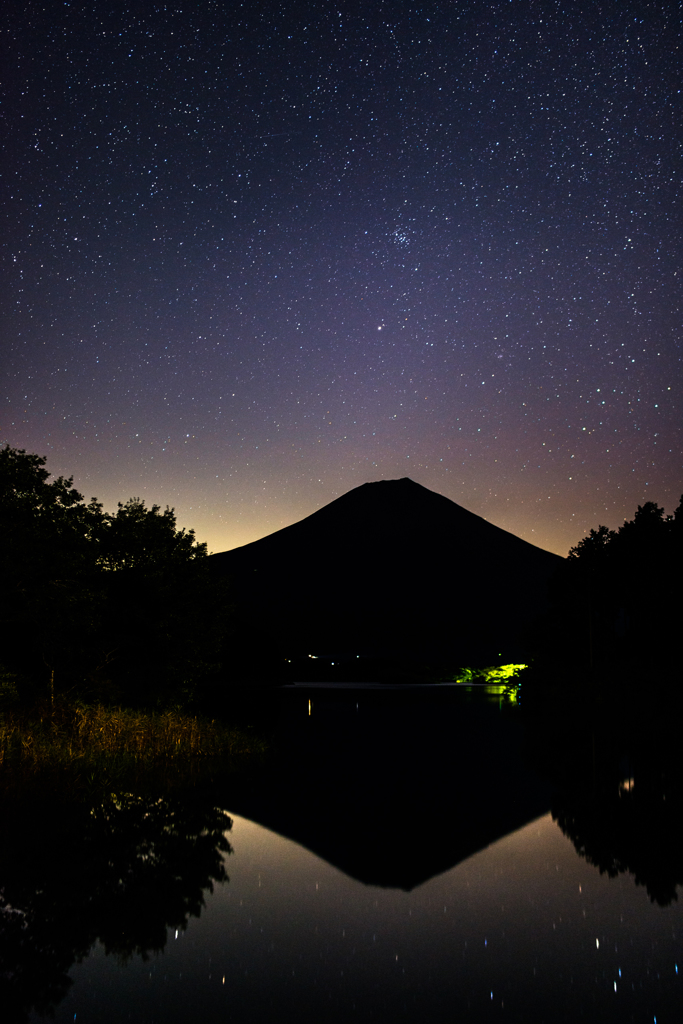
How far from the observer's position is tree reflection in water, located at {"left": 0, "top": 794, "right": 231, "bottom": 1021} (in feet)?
20.5

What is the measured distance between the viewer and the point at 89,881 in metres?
8.63

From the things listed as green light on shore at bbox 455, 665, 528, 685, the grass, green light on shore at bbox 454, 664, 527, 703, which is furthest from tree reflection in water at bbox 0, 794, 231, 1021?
green light on shore at bbox 455, 665, 528, 685

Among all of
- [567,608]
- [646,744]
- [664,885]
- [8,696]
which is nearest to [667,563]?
[567,608]

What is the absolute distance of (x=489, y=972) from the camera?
243 inches

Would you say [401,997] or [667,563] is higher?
[667,563]

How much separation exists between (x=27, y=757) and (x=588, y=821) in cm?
1072

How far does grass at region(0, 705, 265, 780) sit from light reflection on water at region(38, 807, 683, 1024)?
8.30 meters

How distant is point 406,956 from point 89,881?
12.4 feet

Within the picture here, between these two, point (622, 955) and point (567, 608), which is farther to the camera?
point (567, 608)

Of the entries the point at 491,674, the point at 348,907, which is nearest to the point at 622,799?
the point at 348,907

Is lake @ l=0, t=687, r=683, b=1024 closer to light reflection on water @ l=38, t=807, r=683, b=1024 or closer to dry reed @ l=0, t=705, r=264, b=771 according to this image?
light reflection on water @ l=38, t=807, r=683, b=1024

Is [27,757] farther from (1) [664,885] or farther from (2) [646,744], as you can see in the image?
(2) [646,744]

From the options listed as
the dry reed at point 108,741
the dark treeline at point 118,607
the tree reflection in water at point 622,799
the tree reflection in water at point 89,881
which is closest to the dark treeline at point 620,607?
the dark treeline at point 118,607

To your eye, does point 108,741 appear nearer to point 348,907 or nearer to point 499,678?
point 348,907
